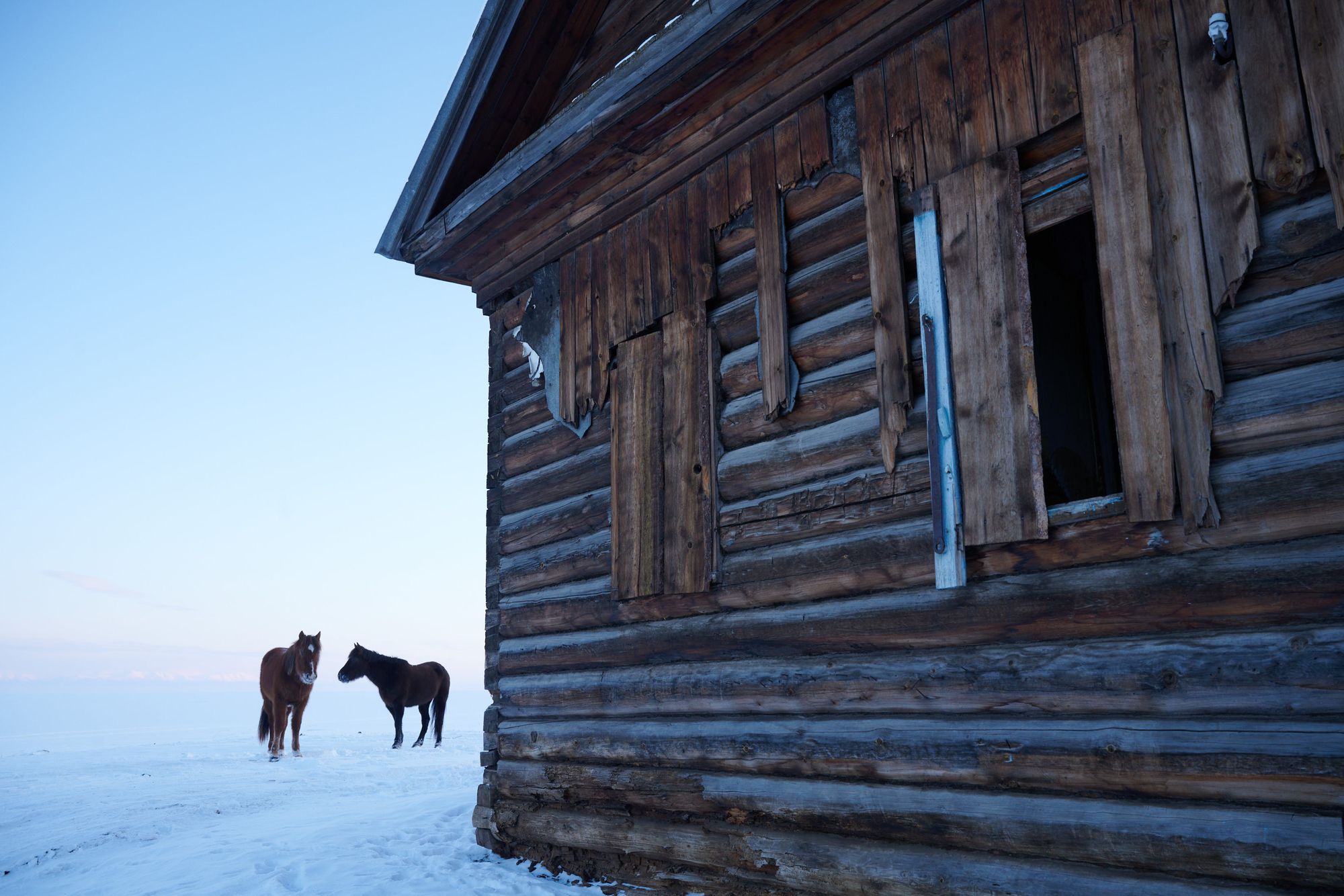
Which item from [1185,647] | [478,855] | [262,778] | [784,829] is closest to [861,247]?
[1185,647]

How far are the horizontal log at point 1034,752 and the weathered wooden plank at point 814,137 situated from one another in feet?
10.0

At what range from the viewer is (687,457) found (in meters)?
5.98

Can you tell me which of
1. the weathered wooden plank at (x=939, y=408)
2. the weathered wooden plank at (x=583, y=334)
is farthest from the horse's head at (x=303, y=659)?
the weathered wooden plank at (x=939, y=408)

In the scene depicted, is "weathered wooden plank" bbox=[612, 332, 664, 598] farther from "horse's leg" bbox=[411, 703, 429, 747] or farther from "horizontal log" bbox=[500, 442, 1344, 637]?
"horse's leg" bbox=[411, 703, 429, 747]

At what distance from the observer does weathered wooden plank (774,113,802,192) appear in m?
5.57

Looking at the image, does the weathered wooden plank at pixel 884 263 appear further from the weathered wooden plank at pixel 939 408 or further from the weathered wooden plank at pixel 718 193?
the weathered wooden plank at pixel 718 193

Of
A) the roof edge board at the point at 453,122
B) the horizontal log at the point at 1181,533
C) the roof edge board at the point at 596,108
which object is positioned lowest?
the horizontal log at the point at 1181,533

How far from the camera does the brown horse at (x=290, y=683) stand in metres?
15.1

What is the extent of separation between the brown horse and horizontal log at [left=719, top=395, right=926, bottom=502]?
11.7m

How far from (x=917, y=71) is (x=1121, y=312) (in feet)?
6.10

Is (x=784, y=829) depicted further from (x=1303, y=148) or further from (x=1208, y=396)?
(x=1303, y=148)

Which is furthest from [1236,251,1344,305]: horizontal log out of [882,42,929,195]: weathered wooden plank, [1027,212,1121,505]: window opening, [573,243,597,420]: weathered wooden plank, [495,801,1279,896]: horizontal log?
[573,243,597,420]: weathered wooden plank

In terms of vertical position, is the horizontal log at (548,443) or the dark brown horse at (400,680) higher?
the horizontal log at (548,443)

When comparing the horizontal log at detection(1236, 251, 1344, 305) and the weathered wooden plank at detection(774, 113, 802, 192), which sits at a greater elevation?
the weathered wooden plank at detection(774, 113, 802, 192)
